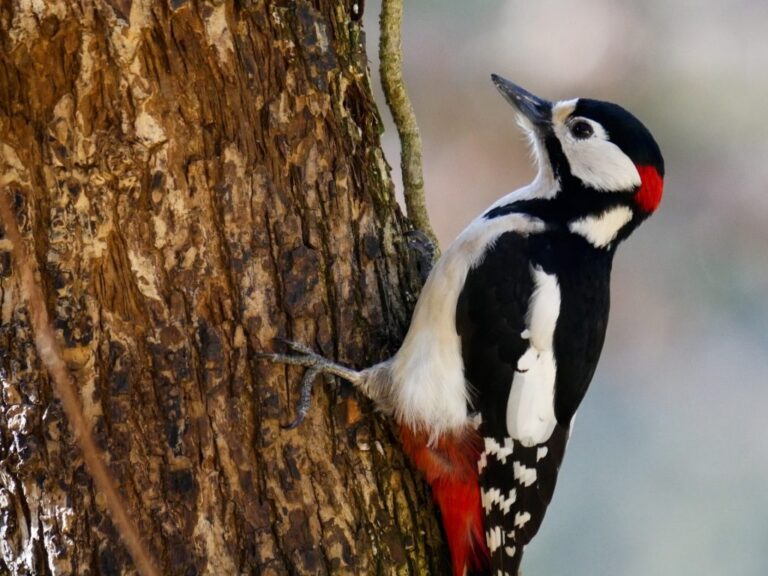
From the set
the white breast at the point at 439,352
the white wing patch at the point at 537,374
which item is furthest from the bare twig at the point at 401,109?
the white wing patch at the point at 537,374

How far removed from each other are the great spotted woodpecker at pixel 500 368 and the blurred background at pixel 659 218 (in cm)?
199

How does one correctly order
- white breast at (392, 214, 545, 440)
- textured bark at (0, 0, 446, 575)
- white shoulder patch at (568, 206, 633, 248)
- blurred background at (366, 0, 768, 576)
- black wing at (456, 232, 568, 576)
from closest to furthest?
textured bark at (0, 0, 446, 575)
white breast at (392, 214, 545, 440)
black wing at (456, 232, 568, 576)
white shoulder patch at (568, 206, 633, 248)
blurred background at (366, 0, 768, 576)

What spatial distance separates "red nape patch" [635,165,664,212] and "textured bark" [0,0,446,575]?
807mm

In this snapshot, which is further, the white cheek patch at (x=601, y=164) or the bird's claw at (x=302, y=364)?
the white cheek patch at (x=601, y=164)

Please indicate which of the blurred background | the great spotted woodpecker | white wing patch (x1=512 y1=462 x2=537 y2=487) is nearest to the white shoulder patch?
the great spotted woodpecker

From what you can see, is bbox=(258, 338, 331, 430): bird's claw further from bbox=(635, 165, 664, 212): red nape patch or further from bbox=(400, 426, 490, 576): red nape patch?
bbox=(635, 165, 664, 212): red nape patch

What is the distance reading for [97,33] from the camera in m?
1.75

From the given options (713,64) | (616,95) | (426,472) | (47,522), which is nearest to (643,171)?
(426,472)

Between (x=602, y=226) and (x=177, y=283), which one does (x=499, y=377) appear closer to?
(x=602, y=226)

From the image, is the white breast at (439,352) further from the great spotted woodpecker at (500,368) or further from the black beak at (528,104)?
the black beak at (528,104)

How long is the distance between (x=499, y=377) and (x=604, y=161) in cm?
58

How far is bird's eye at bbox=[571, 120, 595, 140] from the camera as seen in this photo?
2.49 meters

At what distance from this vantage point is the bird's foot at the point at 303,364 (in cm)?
191

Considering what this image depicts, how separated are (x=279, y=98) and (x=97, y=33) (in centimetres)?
35
